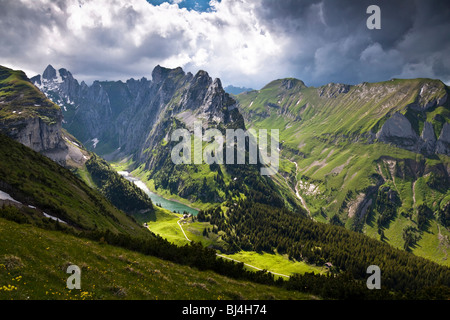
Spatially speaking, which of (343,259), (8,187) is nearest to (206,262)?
(8,187)

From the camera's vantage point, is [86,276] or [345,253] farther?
[345,253]

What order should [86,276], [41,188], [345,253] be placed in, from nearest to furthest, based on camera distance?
[86,276], [41,188], [345,253]

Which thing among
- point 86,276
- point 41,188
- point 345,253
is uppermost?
point 41,188

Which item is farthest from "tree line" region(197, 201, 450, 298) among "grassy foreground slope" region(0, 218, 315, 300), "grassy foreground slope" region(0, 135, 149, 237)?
"grassy foreground slope" region(0, 218, 315, 300)

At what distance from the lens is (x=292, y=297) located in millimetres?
35562

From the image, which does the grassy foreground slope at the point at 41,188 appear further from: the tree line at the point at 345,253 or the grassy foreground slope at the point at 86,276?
the tree line at the point at 345,253

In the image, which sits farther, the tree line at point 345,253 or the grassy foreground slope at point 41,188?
the tree line at point 345,253

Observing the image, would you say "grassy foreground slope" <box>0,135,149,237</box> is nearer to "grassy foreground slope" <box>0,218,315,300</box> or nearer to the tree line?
"grassy foreground slope" <box>0,218,315,300</box>

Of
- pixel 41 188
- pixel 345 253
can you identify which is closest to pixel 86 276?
pixel 41 188

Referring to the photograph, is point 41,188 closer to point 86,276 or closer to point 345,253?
point 86,276

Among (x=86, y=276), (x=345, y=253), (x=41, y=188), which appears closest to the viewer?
(x=86, y=276)

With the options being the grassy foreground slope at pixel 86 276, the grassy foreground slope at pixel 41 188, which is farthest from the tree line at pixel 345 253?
the grassy foreground slope at pixel 86 276

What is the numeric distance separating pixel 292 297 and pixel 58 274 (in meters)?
30.1
